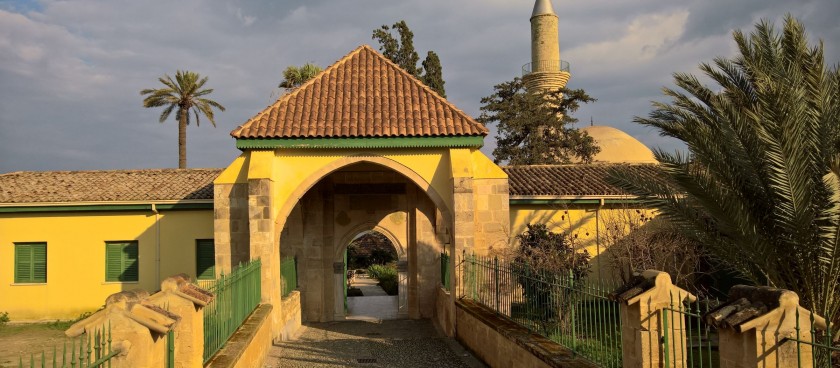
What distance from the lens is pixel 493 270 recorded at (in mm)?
11281

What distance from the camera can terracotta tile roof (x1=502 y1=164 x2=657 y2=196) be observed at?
59.9ft

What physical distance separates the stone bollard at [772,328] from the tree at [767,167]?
3.10 m

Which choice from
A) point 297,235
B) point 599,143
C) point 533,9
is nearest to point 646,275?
point 297,235

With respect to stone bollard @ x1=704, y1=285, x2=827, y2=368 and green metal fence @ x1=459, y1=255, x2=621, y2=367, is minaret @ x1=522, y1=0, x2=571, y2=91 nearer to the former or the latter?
green metal fence @ x1=459, y1=255, x2=621, y2=367

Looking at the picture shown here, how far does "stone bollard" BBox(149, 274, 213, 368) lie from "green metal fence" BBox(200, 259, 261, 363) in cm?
93

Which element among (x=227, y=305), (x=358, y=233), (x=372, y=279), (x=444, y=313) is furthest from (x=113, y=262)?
(x=372, y=279)

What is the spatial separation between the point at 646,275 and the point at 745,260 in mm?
3406

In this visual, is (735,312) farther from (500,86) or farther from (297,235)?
(500,86)

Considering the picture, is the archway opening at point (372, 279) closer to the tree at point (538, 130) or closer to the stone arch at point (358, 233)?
the stone arch at point (358, 233)

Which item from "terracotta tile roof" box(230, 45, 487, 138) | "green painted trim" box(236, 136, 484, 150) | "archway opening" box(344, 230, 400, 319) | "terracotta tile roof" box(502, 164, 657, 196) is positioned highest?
"terracotta tile roof" box(230, 45, 487, 138)

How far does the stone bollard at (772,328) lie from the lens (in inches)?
172

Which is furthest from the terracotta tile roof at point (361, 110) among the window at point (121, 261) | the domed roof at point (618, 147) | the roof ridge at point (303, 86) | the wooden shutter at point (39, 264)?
the domed roof at point (618, 147)

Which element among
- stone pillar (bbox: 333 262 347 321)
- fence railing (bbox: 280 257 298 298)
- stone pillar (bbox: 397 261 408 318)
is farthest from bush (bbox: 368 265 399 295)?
fence railing (bbox: 280 257 298 298)

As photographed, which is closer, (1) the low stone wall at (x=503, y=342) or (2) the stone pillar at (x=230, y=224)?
(1) the low stone wall at (x=503, y=342)
